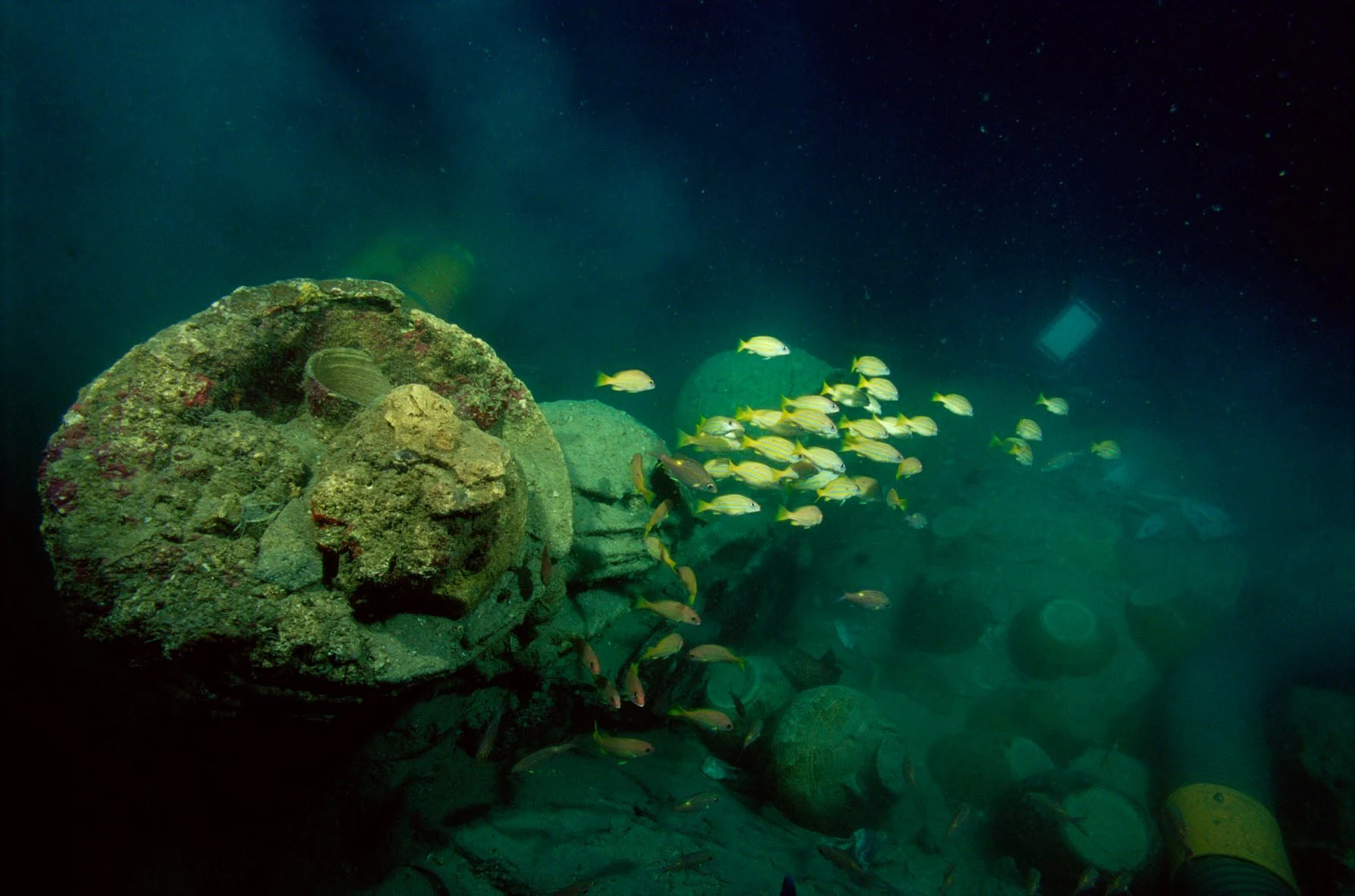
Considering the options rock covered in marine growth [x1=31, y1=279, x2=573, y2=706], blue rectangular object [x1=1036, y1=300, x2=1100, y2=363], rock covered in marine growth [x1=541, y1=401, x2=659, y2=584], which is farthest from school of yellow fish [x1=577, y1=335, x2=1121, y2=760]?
blue rectangular object [x1=1036, y1=300, x2=1100, y2=363]

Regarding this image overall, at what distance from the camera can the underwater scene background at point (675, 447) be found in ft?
8.83

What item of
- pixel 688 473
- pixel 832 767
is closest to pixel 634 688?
pixel 688 473

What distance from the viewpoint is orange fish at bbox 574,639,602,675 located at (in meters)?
4.38

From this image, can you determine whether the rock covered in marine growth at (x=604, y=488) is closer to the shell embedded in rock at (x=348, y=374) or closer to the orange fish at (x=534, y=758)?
the orange fish at (x=534, y=758)

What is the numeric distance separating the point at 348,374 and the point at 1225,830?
1100 centimetres

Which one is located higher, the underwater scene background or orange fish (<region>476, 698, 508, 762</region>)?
the underwater scene background

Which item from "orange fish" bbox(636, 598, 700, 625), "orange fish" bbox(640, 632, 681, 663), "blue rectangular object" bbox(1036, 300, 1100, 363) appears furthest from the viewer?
"blue rectangular object" bbox(1036, 300, 1100, 363)

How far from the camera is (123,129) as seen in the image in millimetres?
19312

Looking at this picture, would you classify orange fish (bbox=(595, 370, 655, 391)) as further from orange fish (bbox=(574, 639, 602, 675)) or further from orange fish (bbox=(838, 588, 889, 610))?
orange fish (bbox=(838, 588, 889, 610))

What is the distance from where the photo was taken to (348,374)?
10.5 ft

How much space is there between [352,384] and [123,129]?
2872cm

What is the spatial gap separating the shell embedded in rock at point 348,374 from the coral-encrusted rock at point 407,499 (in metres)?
0.75

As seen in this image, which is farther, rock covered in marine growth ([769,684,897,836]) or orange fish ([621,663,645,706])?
rock covered in marine growth ([769,684,897,836])

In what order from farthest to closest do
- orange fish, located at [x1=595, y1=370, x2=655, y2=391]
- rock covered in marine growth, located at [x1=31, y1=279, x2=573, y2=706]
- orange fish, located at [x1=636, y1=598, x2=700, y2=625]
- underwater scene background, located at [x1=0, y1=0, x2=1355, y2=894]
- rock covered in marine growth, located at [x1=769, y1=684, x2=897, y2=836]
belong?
orange fish, located at [x1=595, y1=370, x2=655, y2=391]
rock covered in marine growth, located at [x1=769, y1=684, x2=897, y2=836]
orange fish, located at [x1=636, y1=598, x2=700, y2=625]
underwater scene background, located at [x1=0, y1=0, x2=1355, y2=894]
rock covered in marine growth, located at [x1=31, y1=279, x2=573, y2=706]
